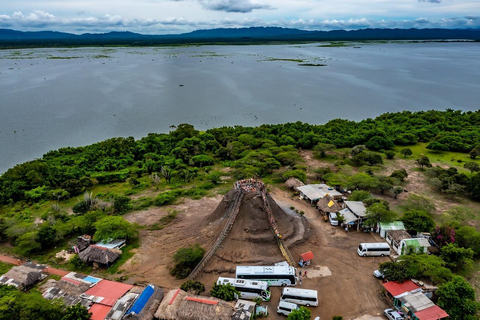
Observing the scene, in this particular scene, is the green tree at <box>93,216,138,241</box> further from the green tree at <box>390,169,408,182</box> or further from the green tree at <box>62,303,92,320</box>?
the green tree at <box>390,169,408,182</box>

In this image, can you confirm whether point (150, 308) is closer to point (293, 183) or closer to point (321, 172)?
point (293, 183)

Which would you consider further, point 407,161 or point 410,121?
point 410,121

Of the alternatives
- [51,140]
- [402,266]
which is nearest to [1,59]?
[51,140]

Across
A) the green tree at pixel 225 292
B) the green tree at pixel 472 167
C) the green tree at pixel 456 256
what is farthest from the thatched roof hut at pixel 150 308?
the green tree at pixel 472 167

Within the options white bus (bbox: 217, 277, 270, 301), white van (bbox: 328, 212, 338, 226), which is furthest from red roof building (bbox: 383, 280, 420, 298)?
white van (bbox: 328, 212, 338, 226)

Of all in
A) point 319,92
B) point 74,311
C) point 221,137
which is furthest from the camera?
point 319,92

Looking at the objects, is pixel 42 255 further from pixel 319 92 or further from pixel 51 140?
pixel 319 92

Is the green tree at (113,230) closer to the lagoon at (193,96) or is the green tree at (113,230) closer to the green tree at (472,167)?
the lagoon at (193,96)
